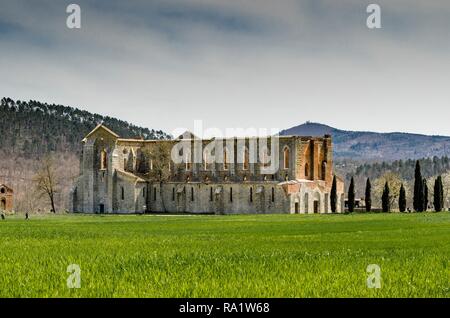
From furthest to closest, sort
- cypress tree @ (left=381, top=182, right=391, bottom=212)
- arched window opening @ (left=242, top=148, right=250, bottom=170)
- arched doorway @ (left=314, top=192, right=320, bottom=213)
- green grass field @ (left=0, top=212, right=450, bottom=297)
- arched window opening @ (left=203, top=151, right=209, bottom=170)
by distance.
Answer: arched window opening @ (left=203, top=151, right=209, bottom=170)
arched window opening @ (left=242, top=148, right=250, bottom=170)
arched doorway @ (left=314, top=192, right=320, bottom=213)
cypress tree @ (left=381, top=182, right=391, bottom=212)
green grass field @ (left=0, top=212, right=450, bottom=297)

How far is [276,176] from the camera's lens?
117188 millimetres

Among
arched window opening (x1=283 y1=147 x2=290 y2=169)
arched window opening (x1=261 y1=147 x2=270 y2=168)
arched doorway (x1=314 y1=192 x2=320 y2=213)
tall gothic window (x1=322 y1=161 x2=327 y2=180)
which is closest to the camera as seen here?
arched doorway (x1=314 y1=192 x2=320 y2=213)

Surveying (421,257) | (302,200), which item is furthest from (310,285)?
(302,200)

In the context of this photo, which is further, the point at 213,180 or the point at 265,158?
the point at 213,180

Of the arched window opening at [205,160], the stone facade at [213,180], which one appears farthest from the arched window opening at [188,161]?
the arched window opening at [205,160]

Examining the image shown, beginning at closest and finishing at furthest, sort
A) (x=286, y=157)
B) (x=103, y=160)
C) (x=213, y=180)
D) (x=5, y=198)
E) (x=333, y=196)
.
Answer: (x=333, y=196) → (x=286, y=157) → (x=213, y=180) → (x=5, y=198) → (x=103, y=160)

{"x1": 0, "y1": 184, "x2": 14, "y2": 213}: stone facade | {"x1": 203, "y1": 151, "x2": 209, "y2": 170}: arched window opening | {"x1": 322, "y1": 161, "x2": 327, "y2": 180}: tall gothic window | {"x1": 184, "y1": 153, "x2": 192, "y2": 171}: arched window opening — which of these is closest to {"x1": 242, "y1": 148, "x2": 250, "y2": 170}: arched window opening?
{"x1": 203, "y1": 151, "x2": 209, "y2": 170}: arched window opening

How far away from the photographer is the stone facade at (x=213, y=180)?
116188mm

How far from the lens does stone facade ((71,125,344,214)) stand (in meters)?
116

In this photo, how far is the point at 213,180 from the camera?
121m

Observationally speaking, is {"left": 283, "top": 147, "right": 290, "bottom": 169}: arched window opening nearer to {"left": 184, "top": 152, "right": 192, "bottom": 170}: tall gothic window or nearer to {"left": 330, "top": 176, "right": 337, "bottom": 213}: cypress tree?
{"left": 330, "top": 176, "right": 337, "bottom": 213}: cypress tree

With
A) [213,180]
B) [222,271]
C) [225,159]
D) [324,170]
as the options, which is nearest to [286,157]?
[324,170]

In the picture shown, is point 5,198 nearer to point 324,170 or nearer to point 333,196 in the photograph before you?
point 324,170
